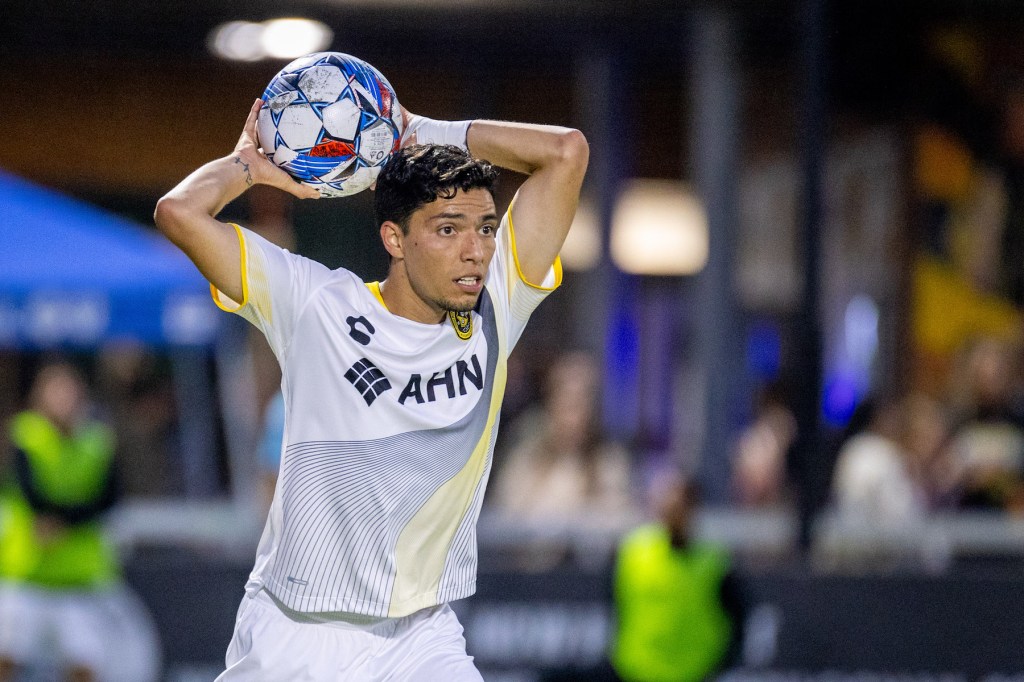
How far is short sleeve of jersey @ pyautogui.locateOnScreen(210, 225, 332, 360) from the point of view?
11.0 feet

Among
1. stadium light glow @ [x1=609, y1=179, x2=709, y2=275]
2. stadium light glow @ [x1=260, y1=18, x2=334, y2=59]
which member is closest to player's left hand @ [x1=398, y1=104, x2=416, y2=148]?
stadium light glow @ [x1=260, y1=18, x2=334, y2=59]

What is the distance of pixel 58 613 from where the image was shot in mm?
7949

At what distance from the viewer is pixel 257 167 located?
3486 millimetres

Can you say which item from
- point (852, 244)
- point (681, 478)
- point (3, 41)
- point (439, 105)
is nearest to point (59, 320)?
point (681, 478)

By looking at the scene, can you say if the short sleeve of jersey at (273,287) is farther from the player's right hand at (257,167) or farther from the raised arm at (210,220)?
the player's right hand at (257,167)

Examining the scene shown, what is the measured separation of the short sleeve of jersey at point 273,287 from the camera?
11.0 feet

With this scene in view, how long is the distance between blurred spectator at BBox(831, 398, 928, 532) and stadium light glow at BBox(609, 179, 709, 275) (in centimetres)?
621

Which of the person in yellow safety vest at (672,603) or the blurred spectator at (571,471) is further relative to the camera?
the blurred spectator at (571,471)

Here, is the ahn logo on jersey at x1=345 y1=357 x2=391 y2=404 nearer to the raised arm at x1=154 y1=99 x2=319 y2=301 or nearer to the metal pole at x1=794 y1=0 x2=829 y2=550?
the raised arm at x1=154 y1=99 x2=319 y2=301

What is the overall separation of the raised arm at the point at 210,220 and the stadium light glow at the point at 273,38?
6.34 meters

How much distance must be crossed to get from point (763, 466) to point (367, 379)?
6054 millimetres

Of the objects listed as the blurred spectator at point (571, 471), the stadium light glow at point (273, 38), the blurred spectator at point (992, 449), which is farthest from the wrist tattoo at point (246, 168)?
the stadium light glow at point (273, 38)

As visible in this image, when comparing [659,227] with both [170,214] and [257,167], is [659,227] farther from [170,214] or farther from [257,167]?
[170,214]

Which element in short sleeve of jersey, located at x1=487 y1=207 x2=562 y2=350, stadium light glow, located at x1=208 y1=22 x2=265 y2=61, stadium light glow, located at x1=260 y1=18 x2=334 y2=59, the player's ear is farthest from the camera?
stadium light glow, located at x1=208 y1=22 x2=265 y2=61
